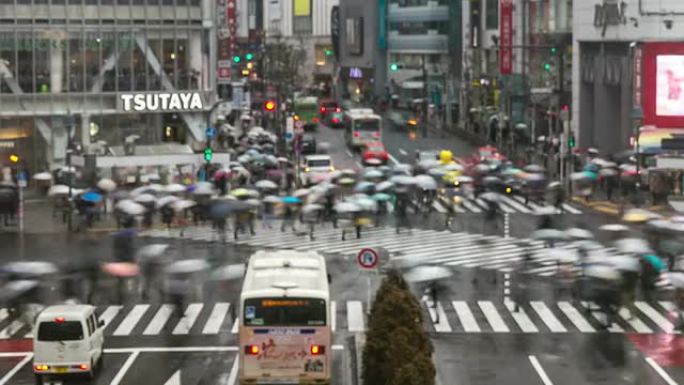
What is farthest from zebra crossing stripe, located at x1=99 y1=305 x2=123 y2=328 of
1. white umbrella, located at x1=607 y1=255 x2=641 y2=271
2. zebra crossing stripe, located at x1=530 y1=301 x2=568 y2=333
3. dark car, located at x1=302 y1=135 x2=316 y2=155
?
dark car, located at x1=302 y1=135 x2=316 y2=155

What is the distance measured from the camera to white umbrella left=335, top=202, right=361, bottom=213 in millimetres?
43500

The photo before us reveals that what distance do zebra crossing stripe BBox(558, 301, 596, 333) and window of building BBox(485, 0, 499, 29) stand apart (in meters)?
67.6

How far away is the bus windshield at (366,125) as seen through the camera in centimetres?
7700

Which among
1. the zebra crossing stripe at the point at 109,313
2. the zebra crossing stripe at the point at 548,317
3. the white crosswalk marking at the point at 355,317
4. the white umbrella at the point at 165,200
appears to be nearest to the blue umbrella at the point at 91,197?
the white umbrella at the point at 165,200

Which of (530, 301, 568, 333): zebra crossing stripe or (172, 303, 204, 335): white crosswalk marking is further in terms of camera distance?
(172, 303, 204, 335): white crosswalk marking

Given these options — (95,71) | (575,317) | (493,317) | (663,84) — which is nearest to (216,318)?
(493,317)

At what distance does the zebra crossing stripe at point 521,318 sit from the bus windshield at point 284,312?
7594 mm

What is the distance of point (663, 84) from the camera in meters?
62.8

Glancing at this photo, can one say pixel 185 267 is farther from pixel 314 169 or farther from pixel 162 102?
pixel 162 102

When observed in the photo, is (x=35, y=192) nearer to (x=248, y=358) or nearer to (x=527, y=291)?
(x=527, y=291)

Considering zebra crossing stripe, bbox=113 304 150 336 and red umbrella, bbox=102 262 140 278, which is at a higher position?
red umbrella, bbox=102 262 140 278

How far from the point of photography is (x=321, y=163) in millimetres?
60688

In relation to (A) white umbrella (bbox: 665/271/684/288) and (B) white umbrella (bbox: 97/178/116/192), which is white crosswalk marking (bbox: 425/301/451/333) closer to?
(A) white umbrella (bbox: 665/271/684/288)

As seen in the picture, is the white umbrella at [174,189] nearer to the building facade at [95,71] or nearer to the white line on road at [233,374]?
the building facade at [95,71]
